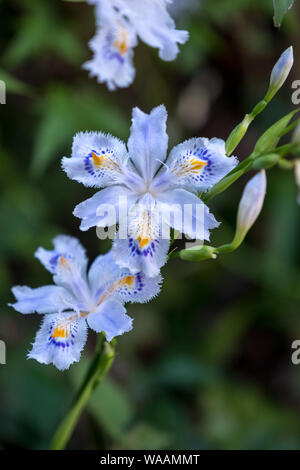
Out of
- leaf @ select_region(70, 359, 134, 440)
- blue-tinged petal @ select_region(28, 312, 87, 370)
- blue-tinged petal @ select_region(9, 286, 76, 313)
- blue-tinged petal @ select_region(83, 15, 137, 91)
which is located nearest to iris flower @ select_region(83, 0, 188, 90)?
blue-tinged petal @ select_region(83, 15, 137, 91)

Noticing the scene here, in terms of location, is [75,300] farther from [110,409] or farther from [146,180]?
[110,409]


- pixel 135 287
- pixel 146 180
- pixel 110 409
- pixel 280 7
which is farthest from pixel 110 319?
pixel 110 409

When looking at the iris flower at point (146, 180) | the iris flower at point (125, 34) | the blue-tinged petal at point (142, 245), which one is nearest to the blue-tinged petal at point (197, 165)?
the iris flower at point (146, 180)

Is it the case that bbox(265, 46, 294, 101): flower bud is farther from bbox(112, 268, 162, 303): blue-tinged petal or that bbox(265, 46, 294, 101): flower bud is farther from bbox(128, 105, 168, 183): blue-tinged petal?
bbox(112, 268, 162, 303): blue-tinged petal

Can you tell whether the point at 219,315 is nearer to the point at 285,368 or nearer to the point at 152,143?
the point at 285,368

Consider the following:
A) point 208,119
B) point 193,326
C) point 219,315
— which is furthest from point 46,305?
point 208,119

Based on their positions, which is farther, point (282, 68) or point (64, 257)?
point (64, 257)

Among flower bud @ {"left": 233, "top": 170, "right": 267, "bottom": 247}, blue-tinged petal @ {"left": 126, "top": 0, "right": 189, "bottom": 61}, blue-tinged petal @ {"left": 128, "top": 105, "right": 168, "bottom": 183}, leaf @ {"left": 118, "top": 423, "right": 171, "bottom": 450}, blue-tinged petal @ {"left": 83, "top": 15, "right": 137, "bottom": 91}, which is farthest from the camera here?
leaf @ {"left": 118, "top": 423, "right": 171, "bottom": 450}
